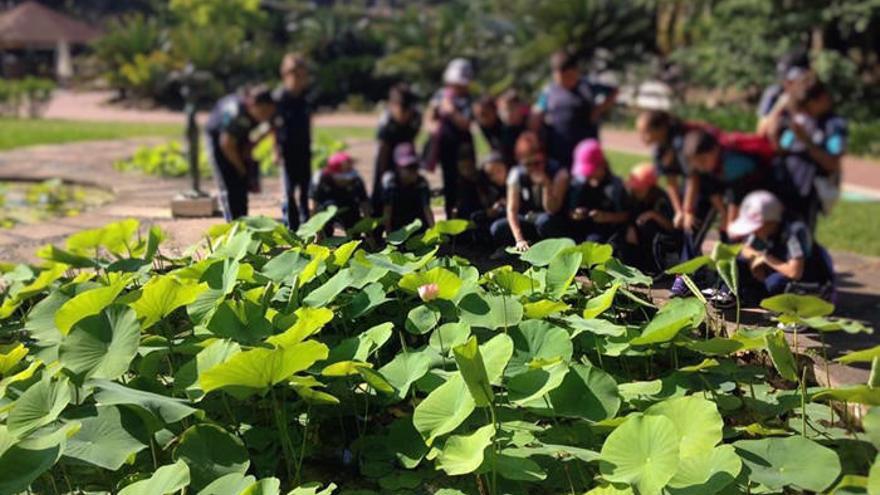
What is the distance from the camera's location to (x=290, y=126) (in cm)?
505

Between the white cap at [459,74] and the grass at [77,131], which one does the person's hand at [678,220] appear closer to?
the white cap at [459,74]

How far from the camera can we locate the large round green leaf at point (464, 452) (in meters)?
1.58

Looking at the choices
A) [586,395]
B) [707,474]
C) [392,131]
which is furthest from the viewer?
[392,131]

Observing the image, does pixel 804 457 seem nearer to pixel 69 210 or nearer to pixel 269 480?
→ pixel 269 480

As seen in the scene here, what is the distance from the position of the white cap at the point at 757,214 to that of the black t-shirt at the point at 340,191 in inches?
64.4

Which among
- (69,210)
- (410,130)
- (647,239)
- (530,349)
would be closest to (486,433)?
(530,349)

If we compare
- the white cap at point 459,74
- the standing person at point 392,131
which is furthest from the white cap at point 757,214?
the white cap at point 459,74

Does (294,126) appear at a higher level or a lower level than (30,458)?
higher

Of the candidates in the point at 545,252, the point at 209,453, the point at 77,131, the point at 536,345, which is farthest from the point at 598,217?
the point at 77,131

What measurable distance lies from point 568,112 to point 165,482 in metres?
4.02

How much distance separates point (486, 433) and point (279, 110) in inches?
147

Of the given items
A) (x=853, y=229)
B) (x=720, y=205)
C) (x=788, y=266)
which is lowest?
(x=853, y=229)

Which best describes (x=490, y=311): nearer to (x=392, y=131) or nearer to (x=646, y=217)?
(x=646, y=217)

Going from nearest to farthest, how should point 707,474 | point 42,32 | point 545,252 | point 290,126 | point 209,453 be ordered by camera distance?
point 707,474
point 209,453
point 545,252
point 290,126
point 42,32
